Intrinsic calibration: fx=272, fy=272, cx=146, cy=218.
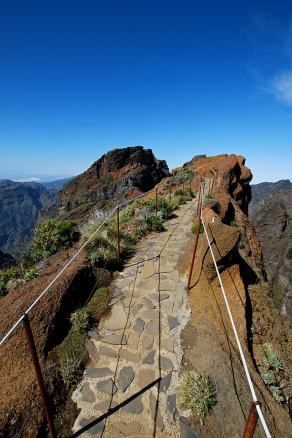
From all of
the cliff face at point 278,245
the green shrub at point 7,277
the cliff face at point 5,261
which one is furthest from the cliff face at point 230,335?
the cliff face at point 278,245

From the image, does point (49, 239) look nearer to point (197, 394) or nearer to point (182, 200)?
point (197, 394)

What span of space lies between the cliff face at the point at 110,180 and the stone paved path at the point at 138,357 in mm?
60884

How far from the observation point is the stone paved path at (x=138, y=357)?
12.5 ft

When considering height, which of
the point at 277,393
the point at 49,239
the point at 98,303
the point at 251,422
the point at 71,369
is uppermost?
the point at 251,422

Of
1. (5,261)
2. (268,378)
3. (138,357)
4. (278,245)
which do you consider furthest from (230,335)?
(278,245)

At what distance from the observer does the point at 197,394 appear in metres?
4.00

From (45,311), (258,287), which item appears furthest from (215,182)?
(45,311)

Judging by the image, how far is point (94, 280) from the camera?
688 centimetres

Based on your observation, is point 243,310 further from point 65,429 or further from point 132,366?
point 65,429

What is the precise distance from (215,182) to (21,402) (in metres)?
18.4

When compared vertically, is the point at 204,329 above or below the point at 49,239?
below

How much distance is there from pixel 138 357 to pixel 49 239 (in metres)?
5.50

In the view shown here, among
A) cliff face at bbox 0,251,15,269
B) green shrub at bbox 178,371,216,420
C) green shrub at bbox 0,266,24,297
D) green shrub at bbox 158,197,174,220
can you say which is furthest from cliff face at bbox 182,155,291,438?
green shrub at bbox 158,197,174,220

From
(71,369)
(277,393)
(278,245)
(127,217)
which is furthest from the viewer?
(278,245)
